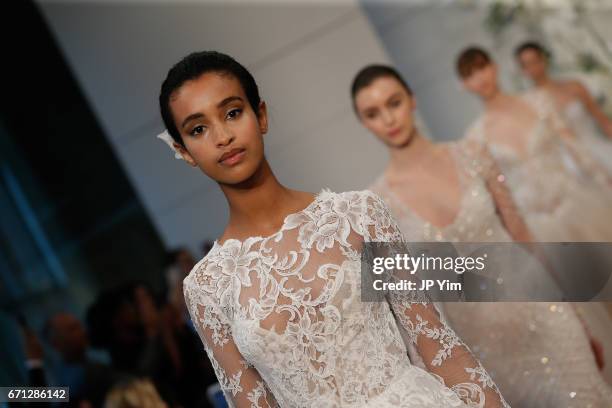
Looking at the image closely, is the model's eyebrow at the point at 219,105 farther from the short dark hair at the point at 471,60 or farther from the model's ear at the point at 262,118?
the short dark hair at the point at 471,60

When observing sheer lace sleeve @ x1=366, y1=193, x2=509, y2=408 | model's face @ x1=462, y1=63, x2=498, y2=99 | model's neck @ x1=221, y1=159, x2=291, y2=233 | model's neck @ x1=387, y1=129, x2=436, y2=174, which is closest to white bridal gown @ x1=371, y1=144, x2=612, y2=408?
model's neck @ x1=387, y1=129, x2=436, y2=174

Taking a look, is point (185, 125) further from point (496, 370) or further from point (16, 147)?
point (16, 147)

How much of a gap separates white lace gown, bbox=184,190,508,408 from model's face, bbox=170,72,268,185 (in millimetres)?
155

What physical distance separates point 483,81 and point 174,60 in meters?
1.58

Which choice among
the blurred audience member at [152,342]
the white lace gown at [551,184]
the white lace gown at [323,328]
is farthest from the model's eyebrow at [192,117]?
the white lace gown at [551,184]

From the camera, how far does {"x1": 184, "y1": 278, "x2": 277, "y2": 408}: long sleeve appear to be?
1812 mm

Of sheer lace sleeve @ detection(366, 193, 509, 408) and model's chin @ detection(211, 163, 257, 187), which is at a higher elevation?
model's chin @ detection(211, 163, 257, 187)

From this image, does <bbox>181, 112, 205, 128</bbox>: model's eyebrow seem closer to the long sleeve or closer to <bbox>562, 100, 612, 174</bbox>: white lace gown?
the long sleeve

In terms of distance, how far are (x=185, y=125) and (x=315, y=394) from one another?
0.60m

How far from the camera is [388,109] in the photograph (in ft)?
9.16

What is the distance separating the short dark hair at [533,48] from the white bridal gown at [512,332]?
155cm

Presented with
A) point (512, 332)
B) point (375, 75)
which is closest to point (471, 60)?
point (375, 75)

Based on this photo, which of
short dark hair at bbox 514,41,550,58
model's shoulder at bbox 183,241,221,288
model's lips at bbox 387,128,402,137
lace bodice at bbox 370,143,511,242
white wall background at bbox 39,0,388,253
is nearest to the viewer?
model's shoulder at bbox 183,241,221,288

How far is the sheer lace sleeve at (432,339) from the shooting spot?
178 centimetres
